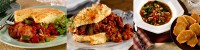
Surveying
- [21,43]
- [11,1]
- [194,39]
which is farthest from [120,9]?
[11,1]

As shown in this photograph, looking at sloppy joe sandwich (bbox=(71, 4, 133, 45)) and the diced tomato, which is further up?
sloppy joe sandwich (bbox=(71, 4, 133, 45))

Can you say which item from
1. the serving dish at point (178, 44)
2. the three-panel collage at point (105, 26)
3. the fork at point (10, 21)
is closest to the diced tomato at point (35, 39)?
the three-panel collage at point (105, 26)

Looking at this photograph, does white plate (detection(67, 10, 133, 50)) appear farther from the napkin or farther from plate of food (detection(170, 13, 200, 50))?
plate of food (detection(170, 13, 200, 50))

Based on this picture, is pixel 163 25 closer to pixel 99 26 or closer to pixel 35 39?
pixel 99 26

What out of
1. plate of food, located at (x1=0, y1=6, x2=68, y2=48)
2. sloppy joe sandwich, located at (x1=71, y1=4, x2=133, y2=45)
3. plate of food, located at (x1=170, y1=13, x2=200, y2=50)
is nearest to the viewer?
plate of food, located at (x1=170, y1=13, x2=200, y2=50)

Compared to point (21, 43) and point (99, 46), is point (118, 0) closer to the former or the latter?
point (99, 46)

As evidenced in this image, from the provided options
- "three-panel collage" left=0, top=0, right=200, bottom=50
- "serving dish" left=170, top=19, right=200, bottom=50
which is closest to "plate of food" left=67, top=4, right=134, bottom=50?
"three-panel collage" left=0, top=0, right=200, bottom=50
